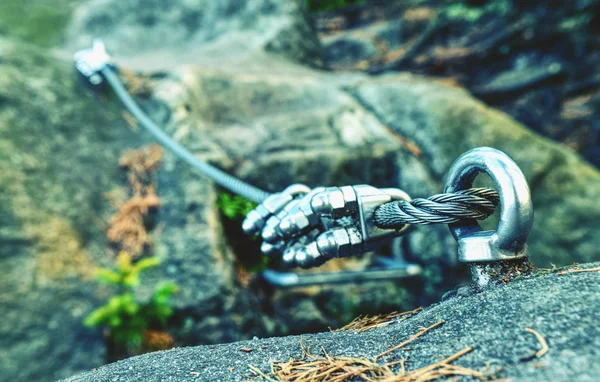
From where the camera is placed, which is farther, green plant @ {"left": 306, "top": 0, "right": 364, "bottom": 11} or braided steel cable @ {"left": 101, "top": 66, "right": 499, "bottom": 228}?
green plant @ {"left": 306, "top": 0, "right": 364, "bottom": 11}

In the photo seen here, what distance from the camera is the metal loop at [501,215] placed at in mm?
1100

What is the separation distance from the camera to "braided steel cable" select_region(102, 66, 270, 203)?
81.5 inches

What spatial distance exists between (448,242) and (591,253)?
53.8 inches

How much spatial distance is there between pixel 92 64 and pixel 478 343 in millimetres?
4230

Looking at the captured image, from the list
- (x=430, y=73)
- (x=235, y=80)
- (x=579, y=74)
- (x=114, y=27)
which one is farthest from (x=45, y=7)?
(x=579, y=74)

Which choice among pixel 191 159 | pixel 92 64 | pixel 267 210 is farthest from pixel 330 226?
pixel 92 64

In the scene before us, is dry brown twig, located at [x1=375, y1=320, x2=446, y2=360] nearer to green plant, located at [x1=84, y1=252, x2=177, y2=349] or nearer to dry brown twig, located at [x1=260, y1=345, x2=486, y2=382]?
dry brown twig, located at [x1=260, y1=345, x2=486, y2=382]

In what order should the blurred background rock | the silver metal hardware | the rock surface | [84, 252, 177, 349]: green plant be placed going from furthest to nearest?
the silver metal hardware → the blurred background rock → [84, 252, 177, 349]: green plant → the rock surface

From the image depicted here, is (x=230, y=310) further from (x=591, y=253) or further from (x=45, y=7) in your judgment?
(x=45, y=7)

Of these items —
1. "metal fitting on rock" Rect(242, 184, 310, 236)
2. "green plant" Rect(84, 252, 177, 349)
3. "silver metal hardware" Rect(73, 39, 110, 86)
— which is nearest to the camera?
"metal fitting on rock" Rect(242, 184, 310, 236)

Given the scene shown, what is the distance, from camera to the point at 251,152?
3.74 metres

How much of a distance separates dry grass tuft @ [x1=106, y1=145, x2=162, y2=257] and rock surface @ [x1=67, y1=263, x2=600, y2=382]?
211 centimetres

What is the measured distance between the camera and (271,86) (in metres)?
4.64

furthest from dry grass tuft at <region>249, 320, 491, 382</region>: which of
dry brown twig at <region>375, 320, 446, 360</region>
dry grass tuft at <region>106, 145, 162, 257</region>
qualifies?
dry grass tuft at <region>106, 145, 162, 257</region>
